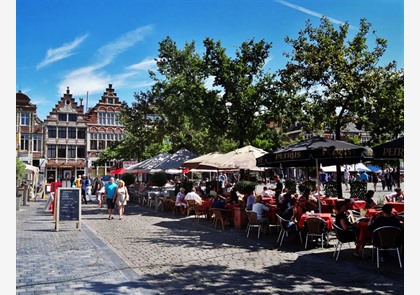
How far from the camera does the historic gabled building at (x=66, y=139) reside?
201ft

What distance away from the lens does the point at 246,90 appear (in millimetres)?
20984

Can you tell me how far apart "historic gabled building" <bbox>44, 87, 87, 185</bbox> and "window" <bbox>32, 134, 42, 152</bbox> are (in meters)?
1.17

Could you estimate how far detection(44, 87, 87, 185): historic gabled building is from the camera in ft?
201

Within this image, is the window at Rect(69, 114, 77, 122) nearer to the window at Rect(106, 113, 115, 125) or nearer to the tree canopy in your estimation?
the window at Rect(106, 113, 115, 125)

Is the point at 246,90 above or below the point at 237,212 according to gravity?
above

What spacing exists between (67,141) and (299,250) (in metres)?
58.0

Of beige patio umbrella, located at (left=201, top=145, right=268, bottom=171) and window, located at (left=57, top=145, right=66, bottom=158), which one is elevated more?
window, located at (left=57, top=145, right=66, bottom=158)

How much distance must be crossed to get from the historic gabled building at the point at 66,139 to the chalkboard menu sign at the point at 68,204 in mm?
50379

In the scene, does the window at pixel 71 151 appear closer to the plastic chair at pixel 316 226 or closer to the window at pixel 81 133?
the window at pixel 81 133

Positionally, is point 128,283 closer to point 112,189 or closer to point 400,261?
point 400,261

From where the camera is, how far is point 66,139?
62.3m

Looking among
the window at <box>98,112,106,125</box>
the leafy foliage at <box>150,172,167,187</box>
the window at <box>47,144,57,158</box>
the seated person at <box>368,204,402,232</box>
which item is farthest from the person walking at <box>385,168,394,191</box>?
the window at <box>47,144,57,158</box>
